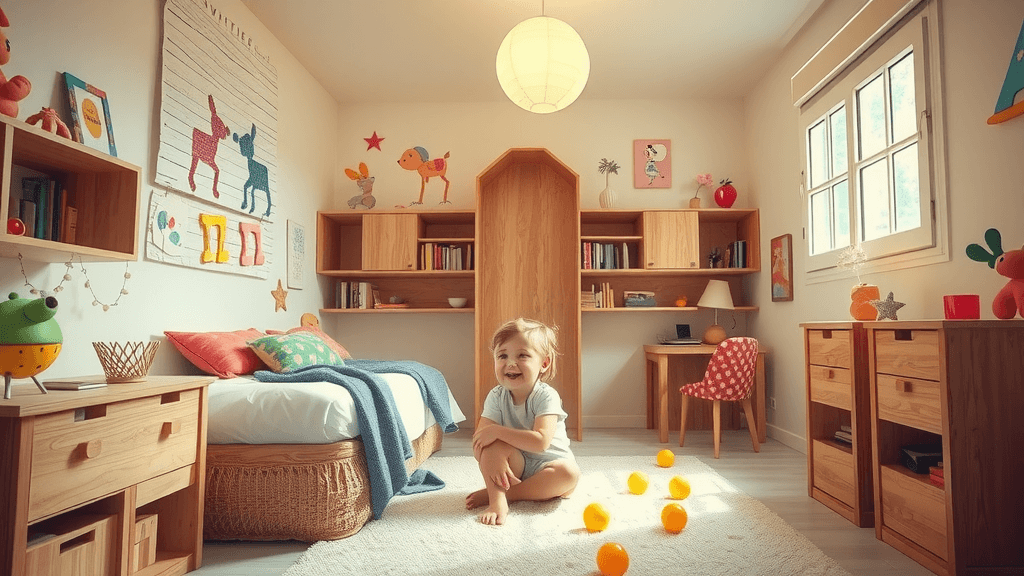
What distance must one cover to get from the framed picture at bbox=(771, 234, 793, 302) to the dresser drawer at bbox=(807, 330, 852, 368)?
138 cm

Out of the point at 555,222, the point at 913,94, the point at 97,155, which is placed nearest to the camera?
the point at 97,155

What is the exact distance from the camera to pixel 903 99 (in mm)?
2838

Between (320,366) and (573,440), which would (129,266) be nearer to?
(320,366)

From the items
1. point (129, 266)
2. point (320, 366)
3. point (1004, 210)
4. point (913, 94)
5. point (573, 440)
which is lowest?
point (573, 440)

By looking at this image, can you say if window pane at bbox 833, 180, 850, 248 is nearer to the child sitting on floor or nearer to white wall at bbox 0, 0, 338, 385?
the child sitting on floor

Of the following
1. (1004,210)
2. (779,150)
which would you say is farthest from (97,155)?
(779,150)

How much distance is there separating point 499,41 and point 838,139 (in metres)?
2.23

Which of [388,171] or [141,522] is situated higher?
[388,171]

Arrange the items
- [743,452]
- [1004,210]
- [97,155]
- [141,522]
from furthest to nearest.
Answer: [743,452] → [1004,210] → [97,155] → [141,522]

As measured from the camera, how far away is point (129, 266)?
2.55 metres

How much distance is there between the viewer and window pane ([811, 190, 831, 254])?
3.64 m

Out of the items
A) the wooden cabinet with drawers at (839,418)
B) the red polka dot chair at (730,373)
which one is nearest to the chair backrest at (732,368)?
the red polka dot chair at (730,373)

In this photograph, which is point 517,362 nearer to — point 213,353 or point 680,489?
point 680,489

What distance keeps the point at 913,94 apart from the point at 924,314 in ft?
3.35
